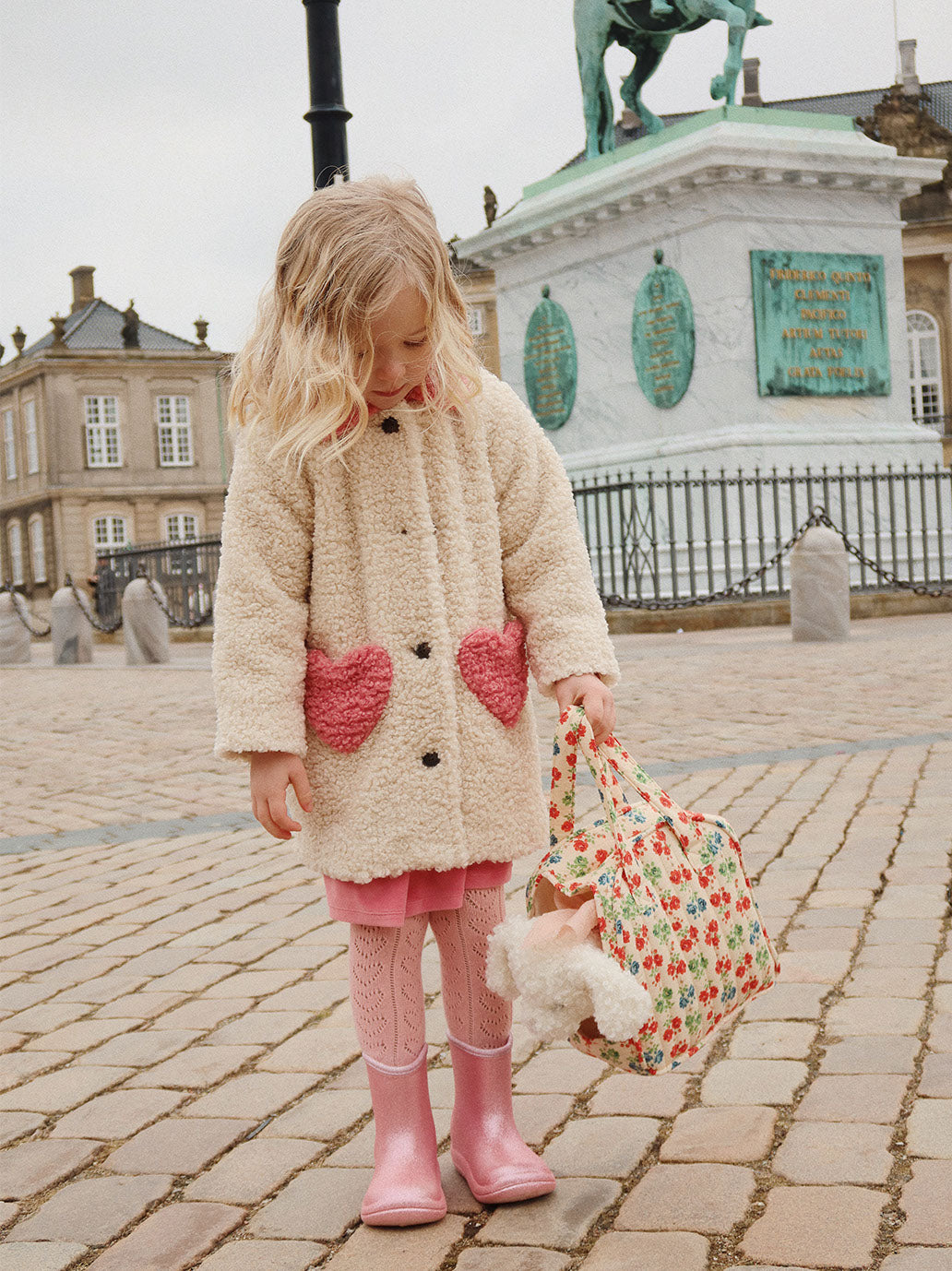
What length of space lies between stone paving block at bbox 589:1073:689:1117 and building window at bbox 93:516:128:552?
172 ft

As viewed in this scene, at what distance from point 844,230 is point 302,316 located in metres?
12.0

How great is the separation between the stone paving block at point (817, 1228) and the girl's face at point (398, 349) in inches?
48.3

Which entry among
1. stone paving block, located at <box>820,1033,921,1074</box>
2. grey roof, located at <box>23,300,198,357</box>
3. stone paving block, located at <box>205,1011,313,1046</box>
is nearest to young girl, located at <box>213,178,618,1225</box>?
stone paving block, located at <box>820,1033,921,1074</box>

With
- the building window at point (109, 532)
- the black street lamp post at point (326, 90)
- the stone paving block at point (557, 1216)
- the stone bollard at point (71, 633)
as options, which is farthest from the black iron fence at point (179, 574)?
the building window at point (109, 532)

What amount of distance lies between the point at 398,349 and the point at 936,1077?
147cm

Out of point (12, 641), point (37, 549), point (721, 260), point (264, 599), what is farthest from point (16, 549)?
point (264, 599)

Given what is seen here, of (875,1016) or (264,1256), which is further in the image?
(875,1016)

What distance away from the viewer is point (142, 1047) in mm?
2883

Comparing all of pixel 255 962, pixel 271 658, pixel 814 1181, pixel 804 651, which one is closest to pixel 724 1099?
pixel 814 1181

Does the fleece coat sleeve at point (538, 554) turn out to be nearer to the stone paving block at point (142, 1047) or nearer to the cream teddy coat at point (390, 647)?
the cream teddy coat at point (390, 647)

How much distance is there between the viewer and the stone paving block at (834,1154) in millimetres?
2113

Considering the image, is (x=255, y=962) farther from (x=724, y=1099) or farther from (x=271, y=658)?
(x=271, y=658)

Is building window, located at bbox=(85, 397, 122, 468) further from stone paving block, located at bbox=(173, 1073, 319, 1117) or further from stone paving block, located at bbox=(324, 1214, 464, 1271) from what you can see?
stone paving block, located at bbox=(324, 1214, 464, 1271)

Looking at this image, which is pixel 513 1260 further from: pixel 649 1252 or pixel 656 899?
pixel 656 899
